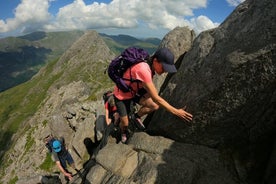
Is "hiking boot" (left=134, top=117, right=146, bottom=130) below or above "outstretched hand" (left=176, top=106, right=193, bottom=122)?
below

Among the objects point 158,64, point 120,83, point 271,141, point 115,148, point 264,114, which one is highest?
point 158,64

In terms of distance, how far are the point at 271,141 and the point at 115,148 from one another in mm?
8312

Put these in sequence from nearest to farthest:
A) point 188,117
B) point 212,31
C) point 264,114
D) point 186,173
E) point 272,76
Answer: point 272,76 → point 264,114 → point 186,173 → point 188,117 → point 212,31

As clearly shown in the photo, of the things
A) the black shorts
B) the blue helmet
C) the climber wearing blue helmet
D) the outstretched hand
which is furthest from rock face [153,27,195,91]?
the climber wearing blue helmet

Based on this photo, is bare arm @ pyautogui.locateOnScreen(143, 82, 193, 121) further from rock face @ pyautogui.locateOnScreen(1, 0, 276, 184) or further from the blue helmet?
the blue helmet

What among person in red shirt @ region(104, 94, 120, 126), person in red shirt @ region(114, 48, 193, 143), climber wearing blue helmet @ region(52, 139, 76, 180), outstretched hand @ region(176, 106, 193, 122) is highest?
person in red shirt @ region(114, 48, 193, 143)

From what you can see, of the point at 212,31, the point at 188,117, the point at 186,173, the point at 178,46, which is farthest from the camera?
the point at 178,46

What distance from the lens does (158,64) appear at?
45.8 ft

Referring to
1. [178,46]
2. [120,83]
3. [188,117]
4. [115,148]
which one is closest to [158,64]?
[120,83]

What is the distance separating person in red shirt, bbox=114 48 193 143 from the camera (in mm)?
13211

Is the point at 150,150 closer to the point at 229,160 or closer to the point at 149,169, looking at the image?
the point at 149,169

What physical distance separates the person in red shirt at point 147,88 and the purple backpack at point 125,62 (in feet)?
0.80

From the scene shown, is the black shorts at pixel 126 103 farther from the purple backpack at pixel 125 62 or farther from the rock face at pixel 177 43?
the rock face at pixel 177 43

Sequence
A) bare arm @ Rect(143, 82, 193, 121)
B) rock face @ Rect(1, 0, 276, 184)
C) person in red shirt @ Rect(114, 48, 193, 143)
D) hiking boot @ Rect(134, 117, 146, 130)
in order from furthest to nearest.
Result: 1. hiking boot @ Rect(134, 117, 146, 130)
2. person in red shirt @ Rect(114, 48, 193, 143)
3. bare arm @ Rect(143, 82, 193, 121)
4. rock face @ Rect(1, 0, 276, 184)
